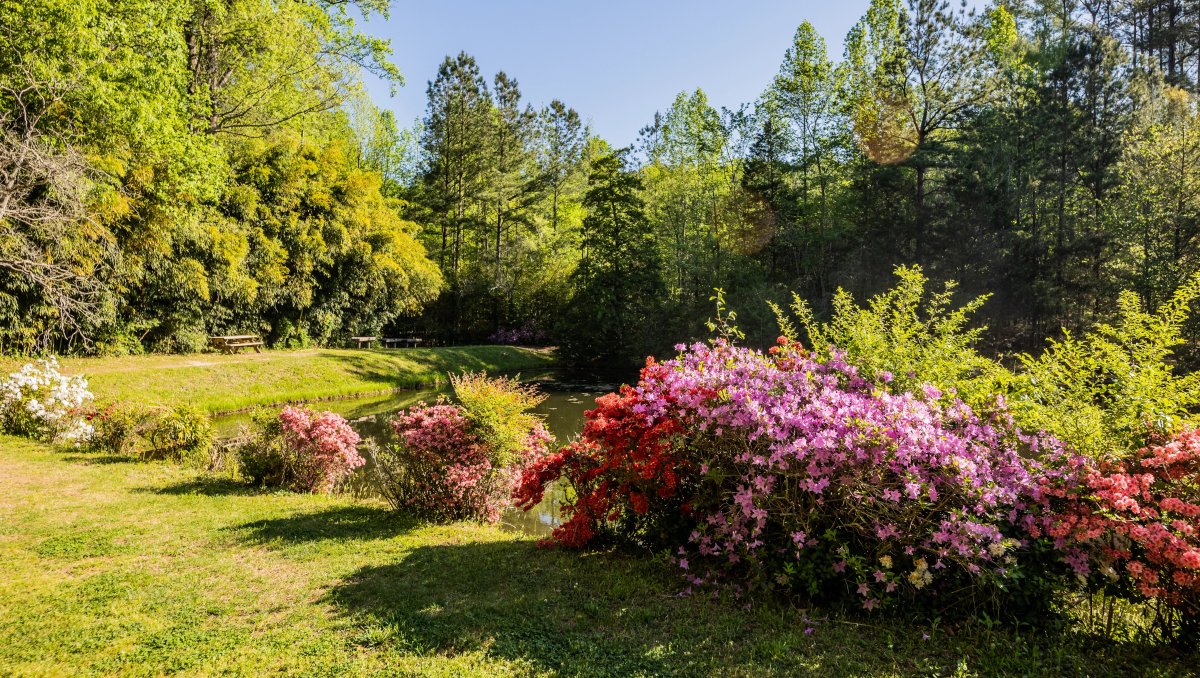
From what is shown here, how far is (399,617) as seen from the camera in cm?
432

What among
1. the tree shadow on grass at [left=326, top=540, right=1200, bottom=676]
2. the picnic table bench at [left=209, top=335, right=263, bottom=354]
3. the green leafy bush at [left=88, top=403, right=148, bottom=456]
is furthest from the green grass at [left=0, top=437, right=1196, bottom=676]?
the picnic table bench at [left=209, top=335, right=263, bottom=354]

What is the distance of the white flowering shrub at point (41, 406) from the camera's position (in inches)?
449

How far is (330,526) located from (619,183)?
27220mm

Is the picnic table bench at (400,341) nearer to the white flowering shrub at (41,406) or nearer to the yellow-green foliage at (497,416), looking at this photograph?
the white flowering shrub at (41,406)

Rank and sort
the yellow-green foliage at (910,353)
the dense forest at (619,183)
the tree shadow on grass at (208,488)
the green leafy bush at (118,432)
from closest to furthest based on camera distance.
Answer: the yellow-green foliage at (910,353) < the tree shadow on grass at (208,488) < the green leafy bush at (118,432) < the dense forest at (619,183)

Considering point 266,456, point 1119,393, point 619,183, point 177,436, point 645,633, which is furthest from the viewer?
point 619,183

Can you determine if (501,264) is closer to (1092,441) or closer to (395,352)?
(395,352)

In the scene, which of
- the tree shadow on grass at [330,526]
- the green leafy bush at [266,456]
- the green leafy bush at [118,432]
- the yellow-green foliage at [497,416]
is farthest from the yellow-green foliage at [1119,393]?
the green leafy bush at [118,432]

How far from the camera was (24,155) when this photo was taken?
975cm

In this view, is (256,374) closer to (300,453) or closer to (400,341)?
(300,453)

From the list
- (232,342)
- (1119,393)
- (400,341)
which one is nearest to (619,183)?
(400,341)

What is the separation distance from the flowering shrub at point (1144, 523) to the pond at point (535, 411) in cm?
596

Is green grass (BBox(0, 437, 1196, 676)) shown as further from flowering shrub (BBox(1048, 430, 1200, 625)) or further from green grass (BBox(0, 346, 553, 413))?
green grass (BBox(0, 346, 553, 413))

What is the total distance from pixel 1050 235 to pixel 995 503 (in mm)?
24618
